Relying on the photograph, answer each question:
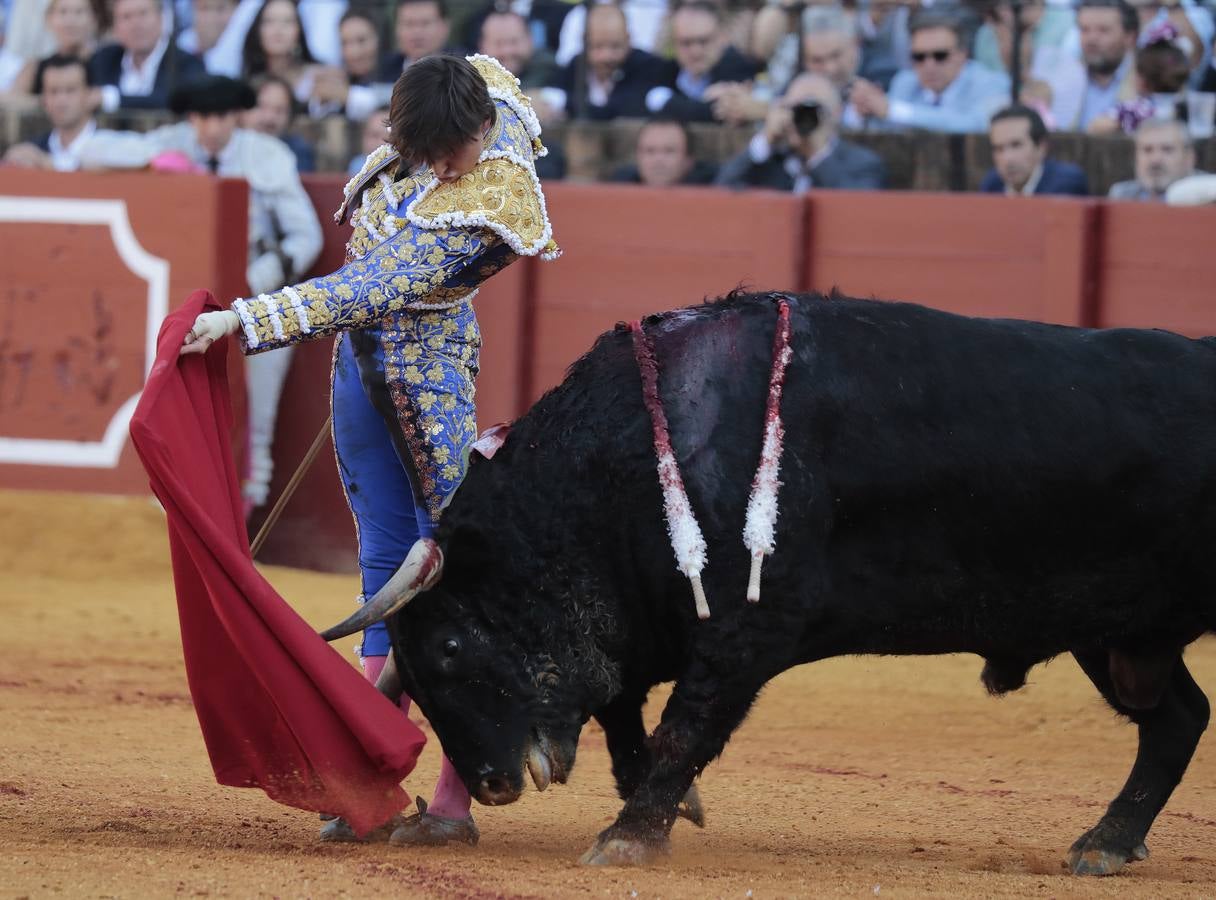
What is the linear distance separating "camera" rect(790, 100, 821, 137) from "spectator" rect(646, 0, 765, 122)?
65cm

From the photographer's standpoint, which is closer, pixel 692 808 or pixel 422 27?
pixel 692 808

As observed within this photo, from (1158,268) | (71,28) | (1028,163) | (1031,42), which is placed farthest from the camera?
(71,28)

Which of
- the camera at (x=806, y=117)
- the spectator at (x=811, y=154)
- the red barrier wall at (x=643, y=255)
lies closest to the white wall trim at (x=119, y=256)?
the red barrier wall at (x=643, y=255)

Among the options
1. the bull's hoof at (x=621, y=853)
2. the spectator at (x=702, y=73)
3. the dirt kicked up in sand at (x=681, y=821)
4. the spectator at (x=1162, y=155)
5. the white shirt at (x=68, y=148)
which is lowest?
the dirt kicked up in sand at (x=681, y=821)

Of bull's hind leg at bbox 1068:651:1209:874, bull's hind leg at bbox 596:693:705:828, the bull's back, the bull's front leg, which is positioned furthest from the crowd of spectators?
the bull's front leg

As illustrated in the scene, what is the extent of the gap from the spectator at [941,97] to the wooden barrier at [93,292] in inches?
108

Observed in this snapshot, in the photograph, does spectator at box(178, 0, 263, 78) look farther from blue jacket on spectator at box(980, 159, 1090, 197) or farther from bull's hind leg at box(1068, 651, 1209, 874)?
bull's hind leg at box(1068, 651, 1209, 874)

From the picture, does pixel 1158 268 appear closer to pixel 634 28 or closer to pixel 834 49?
pixel 834 49

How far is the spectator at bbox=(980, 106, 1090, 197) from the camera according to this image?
7.16 m

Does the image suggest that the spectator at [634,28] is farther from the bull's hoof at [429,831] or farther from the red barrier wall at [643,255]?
the bull's hoof at [429,831]

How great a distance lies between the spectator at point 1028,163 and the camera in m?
7.16

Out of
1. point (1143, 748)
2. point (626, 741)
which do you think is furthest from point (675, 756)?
point (1143, 748)

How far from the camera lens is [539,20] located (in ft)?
29.0

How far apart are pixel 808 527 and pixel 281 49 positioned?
646cm
